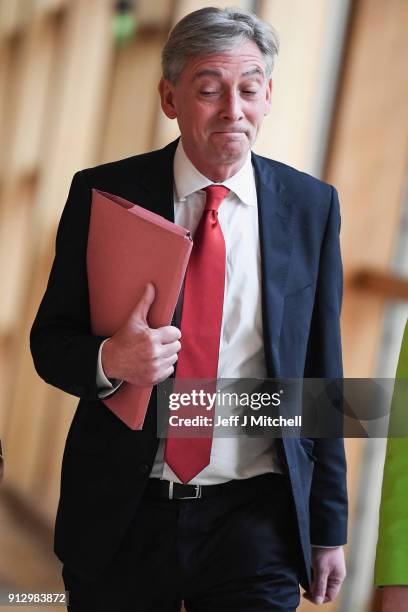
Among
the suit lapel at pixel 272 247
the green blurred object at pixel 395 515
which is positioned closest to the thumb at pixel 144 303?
the suit lapel at pixel 272 247

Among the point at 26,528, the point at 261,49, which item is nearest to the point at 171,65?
the point at 261,49

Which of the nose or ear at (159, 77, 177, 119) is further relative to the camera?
ear at (159, 77, 177, 119)

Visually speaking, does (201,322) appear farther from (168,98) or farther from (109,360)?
(168,98)

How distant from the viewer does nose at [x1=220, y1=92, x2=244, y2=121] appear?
5.59ft

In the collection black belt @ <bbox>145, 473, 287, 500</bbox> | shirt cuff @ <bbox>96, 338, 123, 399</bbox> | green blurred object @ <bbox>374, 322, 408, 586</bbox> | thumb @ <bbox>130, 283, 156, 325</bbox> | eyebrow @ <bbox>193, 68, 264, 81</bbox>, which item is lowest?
black belt @ <bbox>145, 473, 287, 500</bbox>

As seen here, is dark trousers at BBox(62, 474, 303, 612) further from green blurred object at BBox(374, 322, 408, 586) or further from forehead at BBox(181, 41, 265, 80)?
forehead at BBox(181, 41, 265, 80)

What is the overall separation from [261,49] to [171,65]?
0.53 ft

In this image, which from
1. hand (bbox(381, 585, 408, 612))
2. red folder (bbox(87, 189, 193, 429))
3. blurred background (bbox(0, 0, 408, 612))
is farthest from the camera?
blurred background (bbox(0, 0, 408, 612))

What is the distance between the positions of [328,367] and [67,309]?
0.49 metres

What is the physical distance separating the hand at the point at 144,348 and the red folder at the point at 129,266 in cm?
2

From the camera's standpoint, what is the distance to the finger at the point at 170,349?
1.63m

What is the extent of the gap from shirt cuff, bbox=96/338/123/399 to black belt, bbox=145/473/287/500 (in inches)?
7.2

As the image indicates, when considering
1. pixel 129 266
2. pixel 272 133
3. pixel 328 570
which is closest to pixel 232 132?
pixel 129 266

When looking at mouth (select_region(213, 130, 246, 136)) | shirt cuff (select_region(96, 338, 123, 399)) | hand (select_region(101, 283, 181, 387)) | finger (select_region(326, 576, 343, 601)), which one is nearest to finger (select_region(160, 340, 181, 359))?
hand (select_region(101, 283, 181, 387))
